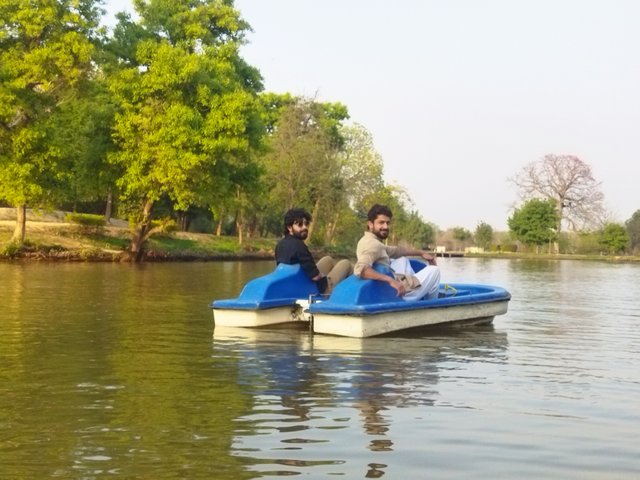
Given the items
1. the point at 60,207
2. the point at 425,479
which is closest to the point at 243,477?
the point at 425,479

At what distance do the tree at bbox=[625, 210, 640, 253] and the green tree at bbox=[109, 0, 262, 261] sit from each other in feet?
226

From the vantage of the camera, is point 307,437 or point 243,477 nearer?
point 243,477

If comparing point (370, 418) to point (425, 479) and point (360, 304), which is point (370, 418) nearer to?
point (425, 479)

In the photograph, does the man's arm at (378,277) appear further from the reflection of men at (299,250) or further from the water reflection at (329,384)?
the reflection of men at (299,250)

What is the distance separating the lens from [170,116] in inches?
1391

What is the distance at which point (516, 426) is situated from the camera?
625 cm

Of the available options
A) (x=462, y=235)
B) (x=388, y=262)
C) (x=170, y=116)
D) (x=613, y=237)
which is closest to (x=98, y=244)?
(x=170, y=116)

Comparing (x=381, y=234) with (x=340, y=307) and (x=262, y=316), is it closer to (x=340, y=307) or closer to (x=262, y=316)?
(x=340, y=307)

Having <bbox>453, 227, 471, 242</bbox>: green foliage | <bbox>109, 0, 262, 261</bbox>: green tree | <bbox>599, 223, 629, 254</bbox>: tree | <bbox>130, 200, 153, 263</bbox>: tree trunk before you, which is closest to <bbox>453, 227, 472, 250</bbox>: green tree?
<bbox>453, 227, 471, 242</bbox>: green foliage

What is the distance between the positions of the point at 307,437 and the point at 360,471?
2.86 ft

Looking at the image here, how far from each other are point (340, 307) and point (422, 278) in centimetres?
197

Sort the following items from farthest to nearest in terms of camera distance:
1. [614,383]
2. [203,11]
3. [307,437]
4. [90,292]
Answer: [203,11] < [90,292] < [614,383] < [307,437]

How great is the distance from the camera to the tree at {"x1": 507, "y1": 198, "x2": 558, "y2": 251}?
256ft

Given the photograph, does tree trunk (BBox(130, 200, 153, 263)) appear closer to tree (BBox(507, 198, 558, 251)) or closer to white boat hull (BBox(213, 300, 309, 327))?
white boat hull (BBox(213, 300, 309, 327))
